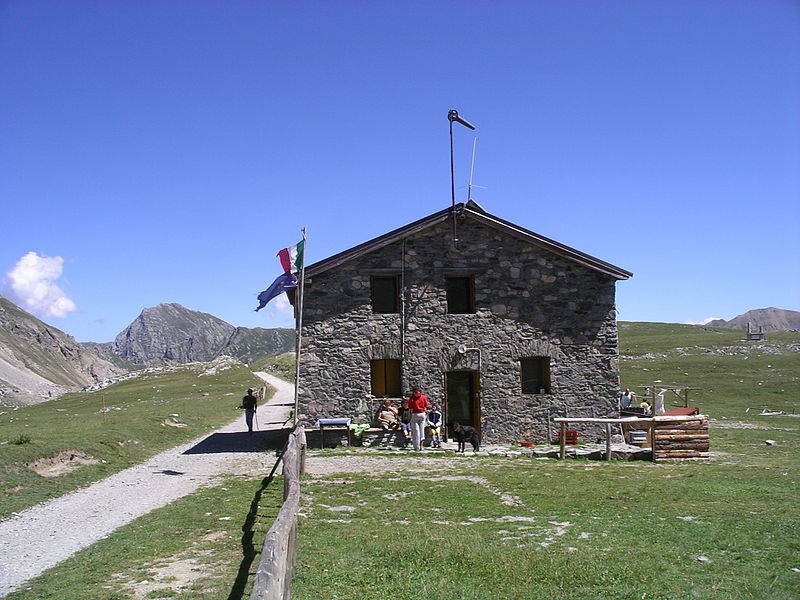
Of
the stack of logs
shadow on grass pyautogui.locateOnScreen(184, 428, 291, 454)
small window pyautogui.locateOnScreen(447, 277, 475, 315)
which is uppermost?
small window pyautogui.locateOnScreen(447, 277, 475, 315)

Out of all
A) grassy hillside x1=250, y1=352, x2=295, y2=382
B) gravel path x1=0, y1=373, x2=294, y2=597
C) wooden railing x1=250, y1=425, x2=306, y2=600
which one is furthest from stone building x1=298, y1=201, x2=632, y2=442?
grassy hillside x1=250, y1=352, x2=295, y2=382

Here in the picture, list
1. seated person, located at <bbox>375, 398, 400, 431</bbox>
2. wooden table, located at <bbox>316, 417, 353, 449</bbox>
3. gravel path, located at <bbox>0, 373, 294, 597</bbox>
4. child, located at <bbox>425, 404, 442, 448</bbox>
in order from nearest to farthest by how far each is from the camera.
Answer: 1. gravel path, located at <bbox>0, 373, 294, 597</bbox>
2. wooden table, located at <bbox>316, 417, 353, 449</bbox>
3. child, located at <bbox>425, 404, 442, 448</bbox>
4. seated person, located at <bbox>375, 398, 400, 431</bbox>

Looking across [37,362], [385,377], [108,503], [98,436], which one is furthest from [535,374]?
[37,362]

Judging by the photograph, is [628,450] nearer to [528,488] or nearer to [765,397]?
[528,488]

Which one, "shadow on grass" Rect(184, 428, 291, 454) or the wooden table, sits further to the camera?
"shadow on grass" Rect(184, 428, 291, 454)

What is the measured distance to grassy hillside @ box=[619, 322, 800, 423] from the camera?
1559 inches

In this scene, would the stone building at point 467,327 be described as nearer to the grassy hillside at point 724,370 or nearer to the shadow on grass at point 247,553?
the shadow on grass at point 247,553

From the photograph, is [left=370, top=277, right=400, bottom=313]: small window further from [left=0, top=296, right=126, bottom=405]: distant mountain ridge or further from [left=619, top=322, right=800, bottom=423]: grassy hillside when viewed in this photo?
[left=0, top=296, right=126, bottom=405]: distant mountain ridge

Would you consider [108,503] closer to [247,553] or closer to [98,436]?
[247,553]

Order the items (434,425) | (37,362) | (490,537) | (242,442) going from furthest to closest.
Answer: (37,362) < (242,442) < (434,425) < (490,537)

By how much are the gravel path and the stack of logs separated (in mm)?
10547

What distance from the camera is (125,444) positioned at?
21781mm

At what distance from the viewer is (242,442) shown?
79.7ft

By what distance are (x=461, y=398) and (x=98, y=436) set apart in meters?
11.6
